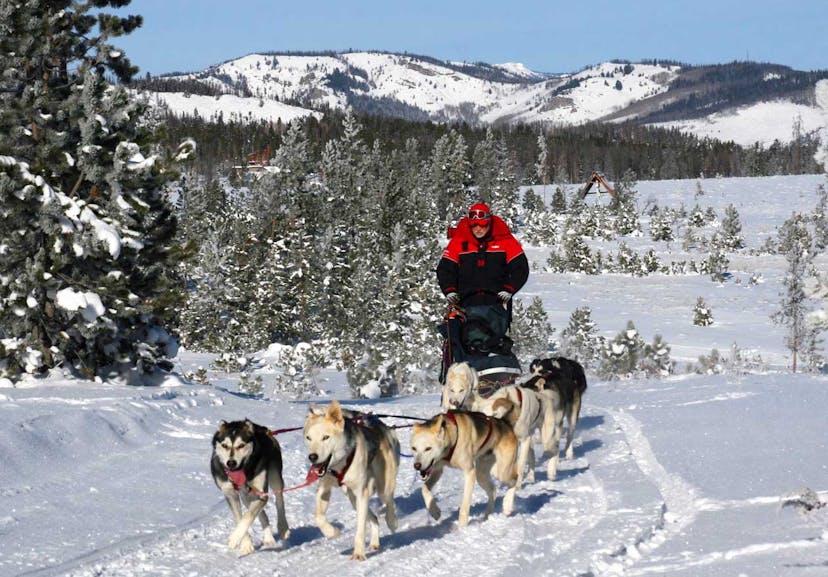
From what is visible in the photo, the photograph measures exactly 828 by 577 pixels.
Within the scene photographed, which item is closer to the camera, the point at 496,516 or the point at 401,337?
the point at 496,516

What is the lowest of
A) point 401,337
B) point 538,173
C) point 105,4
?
point 401,337

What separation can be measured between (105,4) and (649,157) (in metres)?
160

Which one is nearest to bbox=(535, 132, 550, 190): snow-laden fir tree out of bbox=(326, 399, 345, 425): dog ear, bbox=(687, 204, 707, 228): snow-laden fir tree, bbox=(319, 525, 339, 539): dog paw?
bbox=(687, 204, 707, 228): snow-laden fir tree

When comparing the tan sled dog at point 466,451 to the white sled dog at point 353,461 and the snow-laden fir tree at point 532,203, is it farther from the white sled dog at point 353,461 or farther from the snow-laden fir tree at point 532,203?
the snow-laden fir tree at point 532,203

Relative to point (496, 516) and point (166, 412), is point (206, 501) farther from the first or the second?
point (166, 412)

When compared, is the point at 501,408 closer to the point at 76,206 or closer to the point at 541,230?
the point at 76,206

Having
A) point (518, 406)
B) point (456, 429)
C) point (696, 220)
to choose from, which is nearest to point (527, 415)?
point (518, 406)

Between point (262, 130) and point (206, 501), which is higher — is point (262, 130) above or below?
above

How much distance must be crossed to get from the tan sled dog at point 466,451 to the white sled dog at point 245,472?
1.01 m

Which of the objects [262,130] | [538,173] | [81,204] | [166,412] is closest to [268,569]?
[166,412]

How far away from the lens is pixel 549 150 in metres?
156

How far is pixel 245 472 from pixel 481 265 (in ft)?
15.5

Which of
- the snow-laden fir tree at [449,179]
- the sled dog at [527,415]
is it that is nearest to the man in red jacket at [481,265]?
the sled dog at [527,415]

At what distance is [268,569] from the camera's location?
212 inches
